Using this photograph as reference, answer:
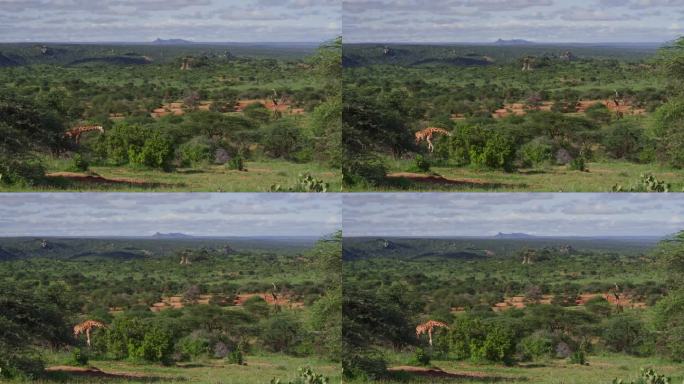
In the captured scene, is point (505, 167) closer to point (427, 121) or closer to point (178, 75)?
point (427, 121)

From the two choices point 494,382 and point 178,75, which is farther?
point 178,75

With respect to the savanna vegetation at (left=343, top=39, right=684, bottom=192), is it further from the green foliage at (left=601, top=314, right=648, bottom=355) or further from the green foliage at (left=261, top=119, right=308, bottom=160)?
the green foliage at (left=601, top=314, right=648, bottom=355)

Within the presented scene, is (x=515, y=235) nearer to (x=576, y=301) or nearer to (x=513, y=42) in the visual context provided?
(x=576, y=301)

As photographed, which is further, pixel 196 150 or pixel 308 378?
Answer: pixel 196 150

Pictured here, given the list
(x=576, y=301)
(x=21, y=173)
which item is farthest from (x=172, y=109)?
(x=576, y=301)

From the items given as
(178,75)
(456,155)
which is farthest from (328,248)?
(178,75)

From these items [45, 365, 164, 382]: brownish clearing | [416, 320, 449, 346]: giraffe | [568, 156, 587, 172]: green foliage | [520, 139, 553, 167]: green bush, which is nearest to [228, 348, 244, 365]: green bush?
[45, 365, 164, 382]: brownish clearing

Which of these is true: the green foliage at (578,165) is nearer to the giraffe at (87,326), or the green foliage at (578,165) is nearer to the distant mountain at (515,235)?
the distant mountain at (515,235)
